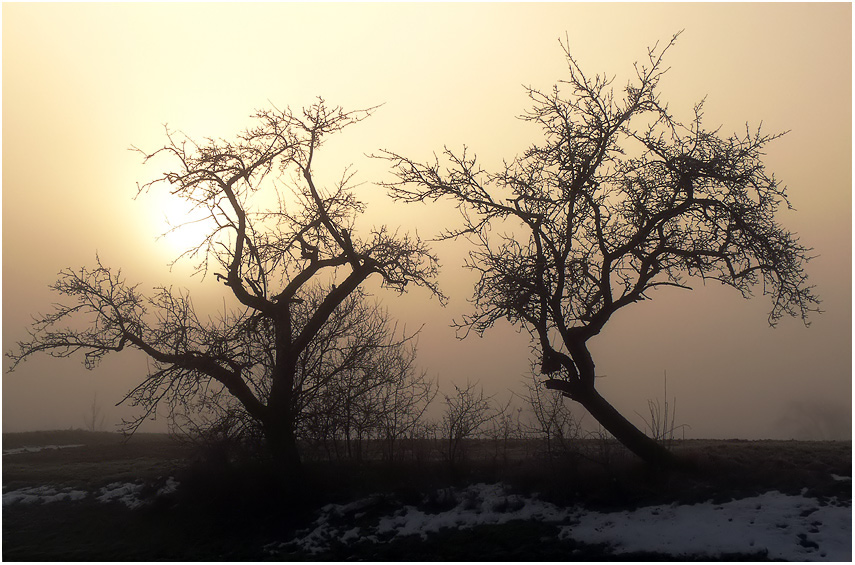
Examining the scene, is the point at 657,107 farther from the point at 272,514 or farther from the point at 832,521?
the point at 272,514

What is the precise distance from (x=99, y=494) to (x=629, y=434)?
13898mm

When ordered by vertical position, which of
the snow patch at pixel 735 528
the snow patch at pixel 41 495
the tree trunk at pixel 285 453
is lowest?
the snow patch at pixel 735 528

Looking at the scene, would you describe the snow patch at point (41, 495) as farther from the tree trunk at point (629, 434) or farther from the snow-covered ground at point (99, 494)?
the tree trunk at point (629, 434)

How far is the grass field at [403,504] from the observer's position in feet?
46.0

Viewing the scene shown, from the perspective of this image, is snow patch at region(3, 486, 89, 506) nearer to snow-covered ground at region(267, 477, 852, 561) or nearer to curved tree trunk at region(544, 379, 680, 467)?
snow-covered ground at region(267, 477, 852, 561)

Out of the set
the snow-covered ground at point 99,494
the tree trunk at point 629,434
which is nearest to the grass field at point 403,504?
the snow-covered ground at point 99,494

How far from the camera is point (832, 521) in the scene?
12.6 meters

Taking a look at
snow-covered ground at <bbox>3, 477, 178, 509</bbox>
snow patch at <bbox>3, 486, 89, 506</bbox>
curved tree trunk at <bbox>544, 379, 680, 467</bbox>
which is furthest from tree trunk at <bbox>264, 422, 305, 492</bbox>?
curved tree trunk at <bbox>544, 379, 680, 467</bbox>

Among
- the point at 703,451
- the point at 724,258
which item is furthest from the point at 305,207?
the point at 703,451

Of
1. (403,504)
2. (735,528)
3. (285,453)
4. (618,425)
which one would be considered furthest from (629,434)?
(285,453)

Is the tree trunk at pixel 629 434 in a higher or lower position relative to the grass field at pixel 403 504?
higher

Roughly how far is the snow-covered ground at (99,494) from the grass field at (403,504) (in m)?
0.05

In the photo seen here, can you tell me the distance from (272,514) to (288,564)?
332 cm

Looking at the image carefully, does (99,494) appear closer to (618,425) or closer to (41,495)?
(41,495)
